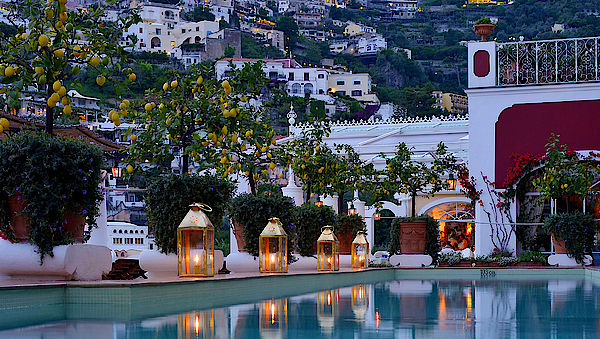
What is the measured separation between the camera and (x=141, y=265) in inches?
413

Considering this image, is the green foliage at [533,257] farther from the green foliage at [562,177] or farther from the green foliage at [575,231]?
the green foliage at [562,177]

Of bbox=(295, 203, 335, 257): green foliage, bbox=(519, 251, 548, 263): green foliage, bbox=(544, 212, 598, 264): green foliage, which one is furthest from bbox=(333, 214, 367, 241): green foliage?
bbox=(544, 212, 598, 264): green foliage

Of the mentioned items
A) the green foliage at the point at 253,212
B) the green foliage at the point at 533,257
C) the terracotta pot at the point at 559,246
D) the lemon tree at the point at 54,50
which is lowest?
the green foliage at the point at 533,257

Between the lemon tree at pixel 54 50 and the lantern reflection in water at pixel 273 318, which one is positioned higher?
the lemon tree at pixel 54 50

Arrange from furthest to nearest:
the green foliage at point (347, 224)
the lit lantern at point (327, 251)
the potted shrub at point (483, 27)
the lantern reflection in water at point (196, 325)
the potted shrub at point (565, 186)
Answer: the potted shrub at point (483, 27) < the green foliage at point (347, 224) < the potted shrub at point (565, 186) < the lit lantern at point (327, 251) < the lantern reflection in water at point (196, 325)

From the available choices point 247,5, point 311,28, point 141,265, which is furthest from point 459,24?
point 141,265

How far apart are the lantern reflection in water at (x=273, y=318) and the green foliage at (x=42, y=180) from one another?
→ 1.83 m

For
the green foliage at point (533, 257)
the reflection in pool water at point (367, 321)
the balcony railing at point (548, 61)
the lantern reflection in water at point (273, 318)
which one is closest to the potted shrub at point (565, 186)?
the green foliage at point (533, 257)

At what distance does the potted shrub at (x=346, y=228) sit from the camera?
17.7 metres

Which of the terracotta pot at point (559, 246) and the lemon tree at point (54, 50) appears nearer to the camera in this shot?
the lemon tree at point (54, 50)

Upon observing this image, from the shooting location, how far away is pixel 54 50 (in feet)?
25.1

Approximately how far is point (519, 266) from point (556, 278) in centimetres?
219

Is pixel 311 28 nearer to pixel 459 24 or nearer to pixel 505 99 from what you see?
pixel 459 24

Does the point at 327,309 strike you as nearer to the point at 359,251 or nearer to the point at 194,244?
the point at 194,244
